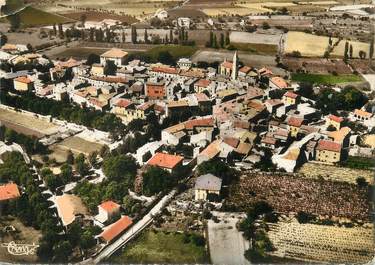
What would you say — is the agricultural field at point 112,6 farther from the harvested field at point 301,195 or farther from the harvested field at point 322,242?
the harvested field at point 322,242

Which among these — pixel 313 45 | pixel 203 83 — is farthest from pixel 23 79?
pixel 313 45

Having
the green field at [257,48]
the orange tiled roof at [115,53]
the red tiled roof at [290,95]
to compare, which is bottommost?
the red tiled roof at [290,95]

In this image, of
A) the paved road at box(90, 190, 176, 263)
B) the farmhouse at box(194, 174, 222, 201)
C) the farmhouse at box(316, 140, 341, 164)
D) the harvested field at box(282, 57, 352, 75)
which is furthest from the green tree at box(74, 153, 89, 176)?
the harvested field at box(282, 57, 352, 75)

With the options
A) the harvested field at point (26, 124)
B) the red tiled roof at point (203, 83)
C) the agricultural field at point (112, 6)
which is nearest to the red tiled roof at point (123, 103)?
the harvested field at point (26, 124)

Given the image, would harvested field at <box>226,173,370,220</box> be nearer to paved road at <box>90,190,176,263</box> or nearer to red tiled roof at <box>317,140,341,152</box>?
red tiled roof at <box>317,140,341,152</box>

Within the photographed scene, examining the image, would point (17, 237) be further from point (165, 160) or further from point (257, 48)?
point (257, 48)
